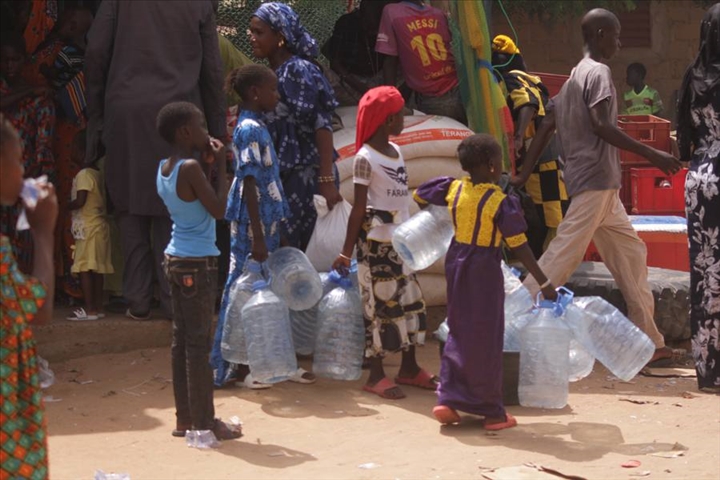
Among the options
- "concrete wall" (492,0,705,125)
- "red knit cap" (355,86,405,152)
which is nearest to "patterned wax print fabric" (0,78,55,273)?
"red knit cap" (355,86,405,152)

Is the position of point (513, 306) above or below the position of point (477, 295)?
below

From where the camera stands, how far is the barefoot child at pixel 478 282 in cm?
575

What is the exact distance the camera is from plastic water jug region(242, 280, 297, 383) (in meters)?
6.29

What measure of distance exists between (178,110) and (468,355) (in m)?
1.76

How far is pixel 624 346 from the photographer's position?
6.33 meters

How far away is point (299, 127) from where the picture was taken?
22.3 ft

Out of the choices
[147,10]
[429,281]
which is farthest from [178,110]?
[429,281]

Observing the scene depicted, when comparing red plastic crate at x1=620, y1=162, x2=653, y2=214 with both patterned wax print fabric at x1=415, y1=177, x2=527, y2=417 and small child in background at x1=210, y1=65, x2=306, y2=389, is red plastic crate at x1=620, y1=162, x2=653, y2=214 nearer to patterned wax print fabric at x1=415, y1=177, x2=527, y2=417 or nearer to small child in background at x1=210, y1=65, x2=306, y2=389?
small child in background at x1=210, y1=65, x2=306, y2=389

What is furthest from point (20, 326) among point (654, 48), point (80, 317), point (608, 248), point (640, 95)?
point (654, 48)

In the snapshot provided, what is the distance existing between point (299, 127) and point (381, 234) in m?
0.87

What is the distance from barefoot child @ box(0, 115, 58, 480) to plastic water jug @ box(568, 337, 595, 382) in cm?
351

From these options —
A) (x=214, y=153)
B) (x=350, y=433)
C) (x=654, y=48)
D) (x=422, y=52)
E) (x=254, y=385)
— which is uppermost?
(x=654, y=48)

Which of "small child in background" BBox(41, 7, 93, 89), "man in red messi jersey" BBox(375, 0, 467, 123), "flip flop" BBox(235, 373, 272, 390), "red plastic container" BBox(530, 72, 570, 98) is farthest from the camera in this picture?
"red plastic container" BBox(530, 72, 570, 98)

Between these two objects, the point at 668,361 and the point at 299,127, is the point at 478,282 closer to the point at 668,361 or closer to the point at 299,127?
the point at 299,127
